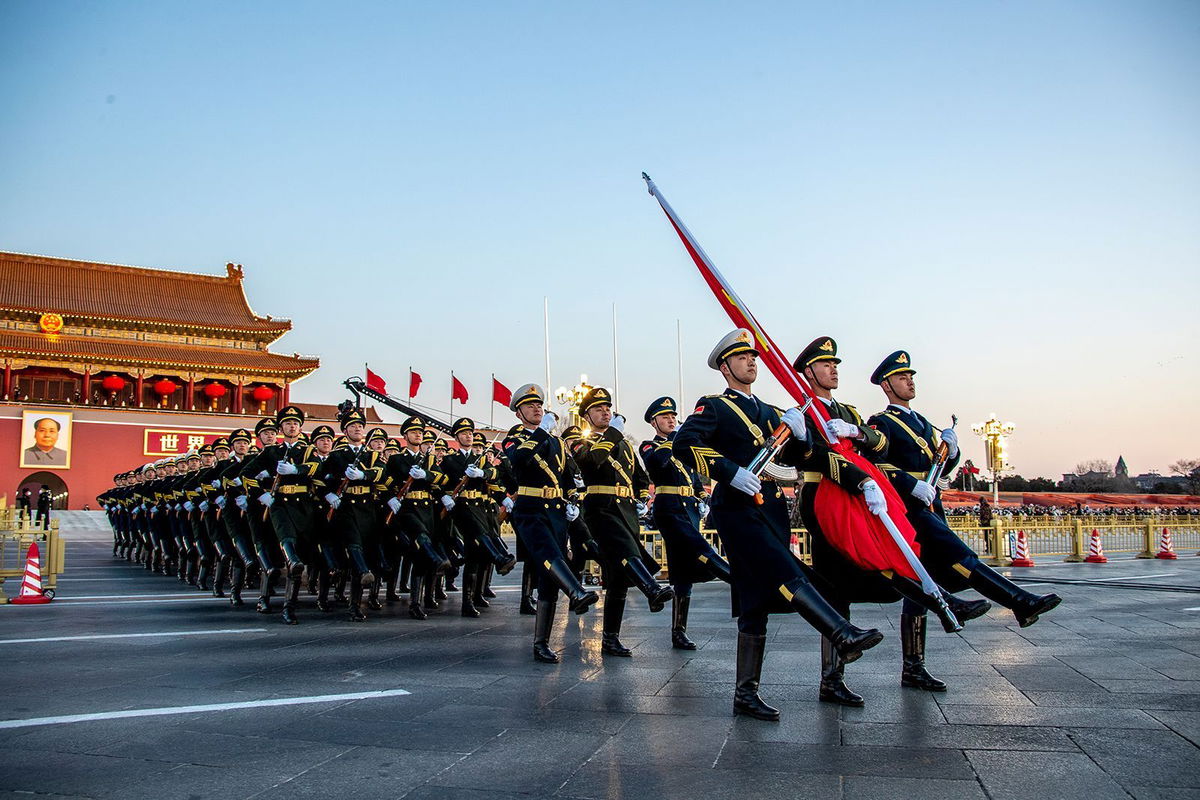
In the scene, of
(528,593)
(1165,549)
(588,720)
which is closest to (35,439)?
(528,593)

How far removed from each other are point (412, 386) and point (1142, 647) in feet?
99.4

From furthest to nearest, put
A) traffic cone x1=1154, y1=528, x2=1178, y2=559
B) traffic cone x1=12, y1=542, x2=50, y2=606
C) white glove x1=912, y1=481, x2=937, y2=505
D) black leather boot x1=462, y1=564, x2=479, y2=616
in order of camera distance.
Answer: traffic cone x1=1154, y1=528, x2=1178, y2=559, traffic cone x1=12, y1=542, x2=50, y2=606, black leather boot x1=462, y1=564, x2=479, y2=616, white glove x1=912, y1=481, x2=937, y2=505

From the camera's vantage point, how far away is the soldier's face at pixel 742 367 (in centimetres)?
534

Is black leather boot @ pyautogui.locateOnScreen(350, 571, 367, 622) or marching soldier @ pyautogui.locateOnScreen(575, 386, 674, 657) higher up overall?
marching soldier @ pyautogui.locateOnScreen(575, 386, 674, 657)

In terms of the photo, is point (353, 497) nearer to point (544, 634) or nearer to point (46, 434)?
point (544, 634)

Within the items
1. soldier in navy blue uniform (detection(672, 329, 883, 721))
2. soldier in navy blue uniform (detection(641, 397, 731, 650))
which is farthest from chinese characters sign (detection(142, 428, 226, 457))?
soldier in navy blue uniform (detection(672, 329, 883, 721))

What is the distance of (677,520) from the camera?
306 inches

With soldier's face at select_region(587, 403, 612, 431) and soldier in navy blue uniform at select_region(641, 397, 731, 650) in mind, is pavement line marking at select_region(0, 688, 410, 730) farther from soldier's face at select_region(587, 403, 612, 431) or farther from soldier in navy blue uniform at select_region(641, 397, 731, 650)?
soldier's face at select_region(587, 403, 612, 431)

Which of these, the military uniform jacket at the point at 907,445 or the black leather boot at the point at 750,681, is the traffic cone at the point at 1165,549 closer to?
the military uniform jacket at the point at 907,445

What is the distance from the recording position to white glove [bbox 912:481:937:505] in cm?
557

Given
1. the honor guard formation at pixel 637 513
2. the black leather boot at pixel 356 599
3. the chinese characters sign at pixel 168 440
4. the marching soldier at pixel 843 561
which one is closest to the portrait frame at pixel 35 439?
the chinese characters sign at pixel 168 440

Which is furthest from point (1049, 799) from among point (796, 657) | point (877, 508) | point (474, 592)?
point (474, 592)

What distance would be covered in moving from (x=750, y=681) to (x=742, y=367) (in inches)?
69.3

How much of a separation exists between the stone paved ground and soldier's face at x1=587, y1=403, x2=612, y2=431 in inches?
73.6
